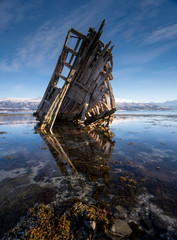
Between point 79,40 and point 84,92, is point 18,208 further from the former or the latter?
point 79,40

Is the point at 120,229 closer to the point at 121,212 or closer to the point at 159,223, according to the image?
the point at 121,212

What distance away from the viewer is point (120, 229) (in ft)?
5.78

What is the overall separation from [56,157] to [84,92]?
7.50 metres

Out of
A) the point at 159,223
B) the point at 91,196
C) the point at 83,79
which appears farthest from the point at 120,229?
the point at 83,79

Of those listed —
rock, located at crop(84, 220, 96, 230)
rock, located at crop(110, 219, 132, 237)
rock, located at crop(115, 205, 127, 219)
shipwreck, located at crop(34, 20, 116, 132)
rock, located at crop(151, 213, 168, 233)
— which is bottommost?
rock, located at crop(151, 213, 168, 233)

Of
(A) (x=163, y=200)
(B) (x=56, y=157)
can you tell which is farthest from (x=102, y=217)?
(B) (x=56, y=157)

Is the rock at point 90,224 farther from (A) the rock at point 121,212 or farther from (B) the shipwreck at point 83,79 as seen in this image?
(B) the shipwreck at point 83,79

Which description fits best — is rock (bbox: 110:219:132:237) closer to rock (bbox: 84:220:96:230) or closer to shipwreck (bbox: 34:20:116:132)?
rock (bbox: 84:220:96:230)

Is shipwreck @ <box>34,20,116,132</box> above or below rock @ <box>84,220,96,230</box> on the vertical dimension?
above

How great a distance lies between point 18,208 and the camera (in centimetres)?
214

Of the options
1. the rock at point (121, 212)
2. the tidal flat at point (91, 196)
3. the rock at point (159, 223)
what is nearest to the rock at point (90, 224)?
the tidal flat at point (91, 196)

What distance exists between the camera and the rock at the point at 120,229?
1702 mm

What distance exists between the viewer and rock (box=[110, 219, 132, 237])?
Result: 1.70 meters

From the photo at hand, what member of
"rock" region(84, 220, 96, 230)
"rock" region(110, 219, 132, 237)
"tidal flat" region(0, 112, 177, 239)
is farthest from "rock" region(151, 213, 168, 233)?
"rock" region(84, 220, 96, 230)
